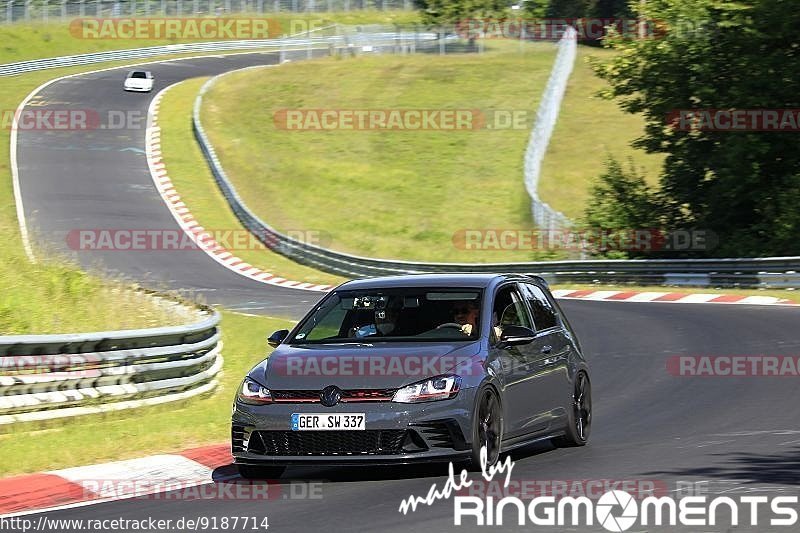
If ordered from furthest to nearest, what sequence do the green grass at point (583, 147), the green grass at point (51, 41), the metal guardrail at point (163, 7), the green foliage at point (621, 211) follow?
the metal guardrail at point (163, 7), the green grass at point (51, 41), the green grass at point (583, 147), the green foliage at point (621, 211)

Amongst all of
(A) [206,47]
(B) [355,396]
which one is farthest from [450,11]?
(B) [355,396]

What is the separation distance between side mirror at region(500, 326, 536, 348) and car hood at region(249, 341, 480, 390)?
28 centimetres

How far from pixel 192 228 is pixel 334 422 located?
109 feet

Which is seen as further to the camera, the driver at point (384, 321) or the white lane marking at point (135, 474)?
the driver at point (384, 321)

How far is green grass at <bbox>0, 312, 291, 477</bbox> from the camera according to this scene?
36.3ft

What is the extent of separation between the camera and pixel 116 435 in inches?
480

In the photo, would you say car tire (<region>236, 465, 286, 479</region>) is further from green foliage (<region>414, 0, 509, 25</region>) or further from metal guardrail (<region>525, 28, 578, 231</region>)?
green foliage (<region>414, 0, 509, 25</region>)

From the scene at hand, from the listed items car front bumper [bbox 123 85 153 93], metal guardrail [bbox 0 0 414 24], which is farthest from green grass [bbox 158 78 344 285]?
metal guardrail [bbox 0 0 414 24]

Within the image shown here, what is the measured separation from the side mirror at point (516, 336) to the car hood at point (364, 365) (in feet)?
0.90

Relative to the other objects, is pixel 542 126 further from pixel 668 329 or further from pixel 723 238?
pixel 668 329

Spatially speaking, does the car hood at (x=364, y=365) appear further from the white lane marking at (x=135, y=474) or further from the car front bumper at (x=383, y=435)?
the white lane marking at (x=135, y=474)

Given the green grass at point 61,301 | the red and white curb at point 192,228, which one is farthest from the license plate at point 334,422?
the red and white curb at point 192,228

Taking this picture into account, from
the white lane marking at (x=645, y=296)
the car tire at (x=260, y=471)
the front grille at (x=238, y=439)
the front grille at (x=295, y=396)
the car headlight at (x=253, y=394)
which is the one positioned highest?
the front grille at (x=295, y=396)

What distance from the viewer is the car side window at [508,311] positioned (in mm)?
10898
